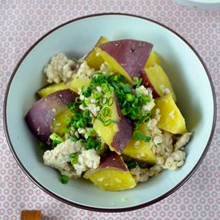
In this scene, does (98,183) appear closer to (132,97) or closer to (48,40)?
(132,97)

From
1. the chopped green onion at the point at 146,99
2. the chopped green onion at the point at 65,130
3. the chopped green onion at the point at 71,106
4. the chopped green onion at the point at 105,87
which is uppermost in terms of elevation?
the chopped green onion at the point at 105,87

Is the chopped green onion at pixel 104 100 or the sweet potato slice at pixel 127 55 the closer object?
the chopped green onion at pixel 104 100

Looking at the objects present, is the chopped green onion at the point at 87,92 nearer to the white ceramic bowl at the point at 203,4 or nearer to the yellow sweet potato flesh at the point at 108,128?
the yellow sweet potato flesh at the point at 108,128

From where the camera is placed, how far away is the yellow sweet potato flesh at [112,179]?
5.09 ft

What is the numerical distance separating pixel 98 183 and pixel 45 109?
1.20 ft

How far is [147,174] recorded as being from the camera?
5.46ft

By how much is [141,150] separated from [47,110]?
16.0 inches

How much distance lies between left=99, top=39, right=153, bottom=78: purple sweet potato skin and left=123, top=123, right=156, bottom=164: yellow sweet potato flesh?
0.25 metres

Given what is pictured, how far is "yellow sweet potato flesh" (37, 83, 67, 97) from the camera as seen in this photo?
1758 millimetres

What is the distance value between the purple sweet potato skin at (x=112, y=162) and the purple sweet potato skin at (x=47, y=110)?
0.25m

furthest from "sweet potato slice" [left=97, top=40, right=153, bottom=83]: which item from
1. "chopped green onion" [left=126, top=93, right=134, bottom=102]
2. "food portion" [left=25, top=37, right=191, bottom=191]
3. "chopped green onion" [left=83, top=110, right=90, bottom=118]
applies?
"chopped green onion" [left=83, top=110, right=90, bottom=118]

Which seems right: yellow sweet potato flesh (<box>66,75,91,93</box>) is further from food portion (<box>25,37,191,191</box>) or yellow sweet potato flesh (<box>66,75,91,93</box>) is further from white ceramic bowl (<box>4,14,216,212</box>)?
white ceramic bowl (<box>4,14,216,212</box>)

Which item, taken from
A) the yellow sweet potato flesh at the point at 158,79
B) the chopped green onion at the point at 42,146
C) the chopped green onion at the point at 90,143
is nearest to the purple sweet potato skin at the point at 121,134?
the chopped green onion at the point at 90,143

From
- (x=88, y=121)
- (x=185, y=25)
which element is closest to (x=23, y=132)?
(x=88, y=121)
